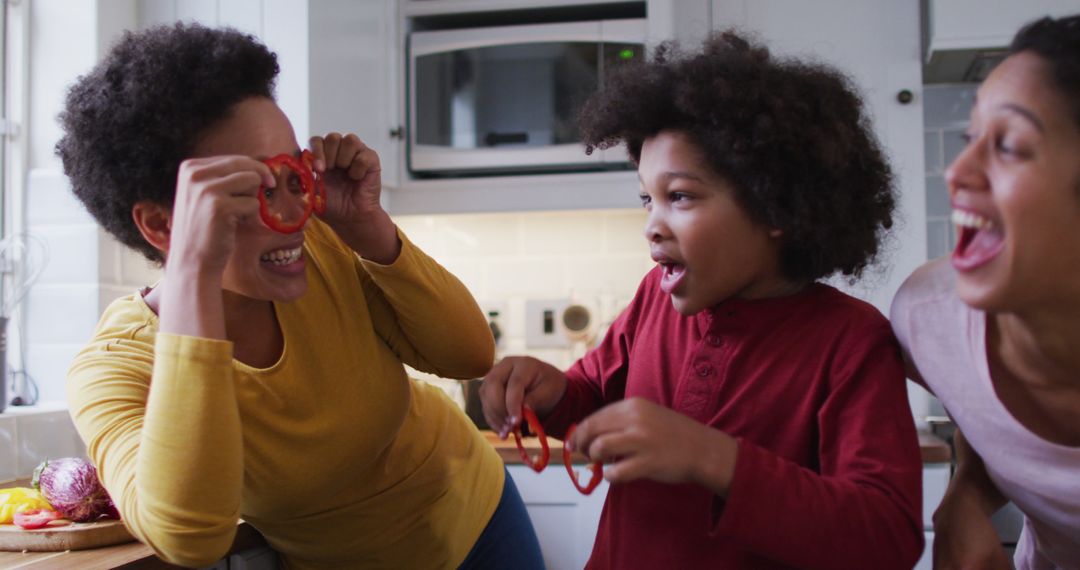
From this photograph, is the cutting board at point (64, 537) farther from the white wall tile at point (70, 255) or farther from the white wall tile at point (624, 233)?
the white wall tile at point (624, 233)

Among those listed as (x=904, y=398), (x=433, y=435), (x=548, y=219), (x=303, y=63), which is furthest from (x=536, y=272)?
(x=904, y=398)

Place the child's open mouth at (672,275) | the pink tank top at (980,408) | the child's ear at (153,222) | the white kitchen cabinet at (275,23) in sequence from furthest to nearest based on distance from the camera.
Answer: the white kitchen cabinet at (275,23) < the child's ear at (153,222) < the child's open mouth at (672,275) < the pink tank top at (980,408)

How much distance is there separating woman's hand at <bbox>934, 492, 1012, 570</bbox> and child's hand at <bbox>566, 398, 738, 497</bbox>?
321 millimetres

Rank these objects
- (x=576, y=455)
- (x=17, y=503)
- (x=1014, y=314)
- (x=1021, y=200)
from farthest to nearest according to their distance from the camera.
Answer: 1. (x=576, y=455)
2. (x=17, y=503)
3. (x=1014, y=314)
4. (x=1021, y=200)

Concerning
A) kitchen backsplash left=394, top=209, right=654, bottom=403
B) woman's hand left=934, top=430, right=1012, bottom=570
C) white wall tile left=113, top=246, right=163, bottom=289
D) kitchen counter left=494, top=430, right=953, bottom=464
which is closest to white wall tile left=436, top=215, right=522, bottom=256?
kitchen backsplash left=394, top=209, right=654, bottom=403

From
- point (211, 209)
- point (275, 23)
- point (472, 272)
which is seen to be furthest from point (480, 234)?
point (211, 209)

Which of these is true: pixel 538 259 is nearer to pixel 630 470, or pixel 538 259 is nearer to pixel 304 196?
pixel 304 196

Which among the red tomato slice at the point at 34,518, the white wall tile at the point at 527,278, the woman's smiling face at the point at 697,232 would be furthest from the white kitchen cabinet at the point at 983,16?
the red tomato slice at the point at 34,518

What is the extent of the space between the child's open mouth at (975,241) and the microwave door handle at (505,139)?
5.80 feet

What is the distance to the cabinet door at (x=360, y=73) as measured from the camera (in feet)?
7.25

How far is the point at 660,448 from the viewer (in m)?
0.81

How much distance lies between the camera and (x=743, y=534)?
32.1 inches

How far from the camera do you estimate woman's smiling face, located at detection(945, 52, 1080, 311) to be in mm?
765

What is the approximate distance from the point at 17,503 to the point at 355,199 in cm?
62
